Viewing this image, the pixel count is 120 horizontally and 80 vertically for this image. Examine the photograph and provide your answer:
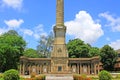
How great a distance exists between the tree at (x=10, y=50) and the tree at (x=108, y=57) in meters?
22.1

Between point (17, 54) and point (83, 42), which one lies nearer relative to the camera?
point (17, 54)

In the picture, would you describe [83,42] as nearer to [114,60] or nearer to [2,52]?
[114,60]

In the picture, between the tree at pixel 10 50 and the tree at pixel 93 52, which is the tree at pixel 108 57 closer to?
the tree at pixel 93 52

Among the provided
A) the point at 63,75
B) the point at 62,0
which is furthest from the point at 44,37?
the point at 63,75

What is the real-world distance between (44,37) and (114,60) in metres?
28.5

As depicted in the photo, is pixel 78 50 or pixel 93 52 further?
pixel 93 52

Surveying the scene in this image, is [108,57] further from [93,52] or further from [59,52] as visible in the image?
[59,52]

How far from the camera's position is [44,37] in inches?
4038

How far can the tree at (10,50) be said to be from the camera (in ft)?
251

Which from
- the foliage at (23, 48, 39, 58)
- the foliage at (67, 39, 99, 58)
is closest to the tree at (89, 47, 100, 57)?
the foliage at (67, 39, 99, 58)

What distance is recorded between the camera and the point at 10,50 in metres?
77.3

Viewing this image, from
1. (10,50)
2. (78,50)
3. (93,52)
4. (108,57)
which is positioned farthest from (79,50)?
(10,50)

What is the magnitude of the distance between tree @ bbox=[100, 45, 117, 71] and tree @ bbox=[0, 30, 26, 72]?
22.1 meters

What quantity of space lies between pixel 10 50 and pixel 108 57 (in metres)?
26.3
